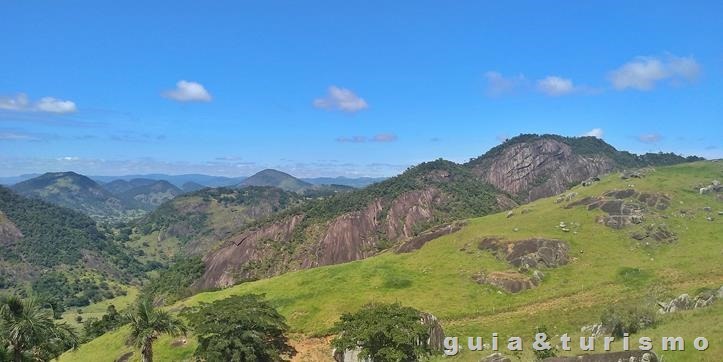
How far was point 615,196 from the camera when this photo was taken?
372 feet

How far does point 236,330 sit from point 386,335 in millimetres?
17588

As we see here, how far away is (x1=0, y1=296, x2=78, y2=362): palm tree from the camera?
134 feet

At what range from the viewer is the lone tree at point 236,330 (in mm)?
51125

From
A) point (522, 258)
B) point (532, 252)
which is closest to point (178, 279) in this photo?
point (522, 258)

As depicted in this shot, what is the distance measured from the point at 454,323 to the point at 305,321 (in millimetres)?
20098

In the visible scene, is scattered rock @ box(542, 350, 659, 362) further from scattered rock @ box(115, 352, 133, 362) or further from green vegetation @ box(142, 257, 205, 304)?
green vegetation @ box(142, 257, 205, 304)

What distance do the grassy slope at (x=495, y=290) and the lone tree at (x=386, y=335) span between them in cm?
592

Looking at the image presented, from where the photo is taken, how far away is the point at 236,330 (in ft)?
173

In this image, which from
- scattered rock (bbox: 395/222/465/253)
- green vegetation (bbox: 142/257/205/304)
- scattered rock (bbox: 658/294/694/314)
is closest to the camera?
scattered rock (bbox: 658/294/694/314)

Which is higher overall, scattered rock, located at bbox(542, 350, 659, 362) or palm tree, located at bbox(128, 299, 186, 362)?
scattered rock, located at bbox(542, 350, 659, 362)

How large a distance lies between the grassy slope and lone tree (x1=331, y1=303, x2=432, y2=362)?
592cm

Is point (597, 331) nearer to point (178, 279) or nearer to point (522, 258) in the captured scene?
point (522, 258)

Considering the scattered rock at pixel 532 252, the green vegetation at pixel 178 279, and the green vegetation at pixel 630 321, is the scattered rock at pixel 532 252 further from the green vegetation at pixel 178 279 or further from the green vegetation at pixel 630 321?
the green vegetation at pixel 178 279

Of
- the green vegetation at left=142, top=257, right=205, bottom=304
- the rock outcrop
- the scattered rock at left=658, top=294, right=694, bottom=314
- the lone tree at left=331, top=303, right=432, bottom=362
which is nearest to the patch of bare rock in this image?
the scattered rock at left=658, top=294, right=694, bottom=314
